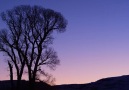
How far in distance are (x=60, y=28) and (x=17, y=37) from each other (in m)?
6.53

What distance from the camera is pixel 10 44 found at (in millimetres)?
53344

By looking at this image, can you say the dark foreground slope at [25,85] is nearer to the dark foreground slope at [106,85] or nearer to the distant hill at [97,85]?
the distant hill at [97,85]

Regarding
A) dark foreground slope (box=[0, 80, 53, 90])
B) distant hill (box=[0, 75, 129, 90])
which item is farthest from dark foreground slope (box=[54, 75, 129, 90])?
dark foreground slope (box=[0, 80, 53, 90])

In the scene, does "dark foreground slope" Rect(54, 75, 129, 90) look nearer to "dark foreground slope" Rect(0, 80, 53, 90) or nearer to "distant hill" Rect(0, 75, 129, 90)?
"distant hill" Rect(0, 75, 129, 90)

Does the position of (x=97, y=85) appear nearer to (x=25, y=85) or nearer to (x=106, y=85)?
(x=106, y=85)

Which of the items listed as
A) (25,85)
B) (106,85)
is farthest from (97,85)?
(25,85)

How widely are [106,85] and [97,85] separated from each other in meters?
1.73

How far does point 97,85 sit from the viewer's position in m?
57.0

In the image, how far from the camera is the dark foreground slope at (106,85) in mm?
53812

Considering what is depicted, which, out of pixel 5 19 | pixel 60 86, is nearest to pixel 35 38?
pixel 5 19

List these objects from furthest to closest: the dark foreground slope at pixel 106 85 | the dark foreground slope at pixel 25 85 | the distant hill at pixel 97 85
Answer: the dark foreground slope at pixel 106 85, the distant hill at pixel 97 85, the dark foreground slope at pixel 25 85

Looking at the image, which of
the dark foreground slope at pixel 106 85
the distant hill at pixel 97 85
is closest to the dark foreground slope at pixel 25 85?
the distant hill at pixel 97 85

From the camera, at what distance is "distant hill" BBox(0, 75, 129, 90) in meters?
53.4

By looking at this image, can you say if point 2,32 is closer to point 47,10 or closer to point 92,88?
point 47,10
